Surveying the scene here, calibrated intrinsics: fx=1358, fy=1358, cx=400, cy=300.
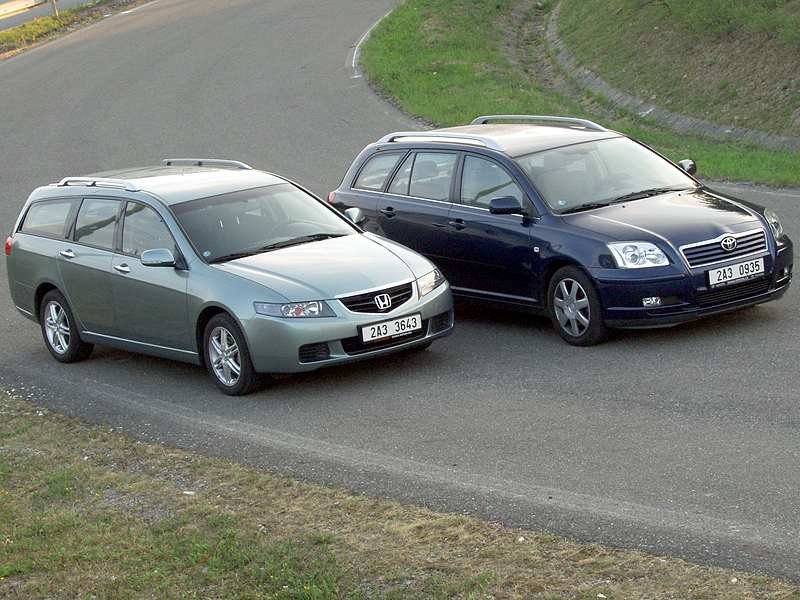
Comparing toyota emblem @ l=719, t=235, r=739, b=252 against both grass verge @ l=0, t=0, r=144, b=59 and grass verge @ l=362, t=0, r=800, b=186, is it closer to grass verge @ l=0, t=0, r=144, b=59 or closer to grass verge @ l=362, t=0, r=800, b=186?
grass verge @ l=362, t=0, r=800, b=186

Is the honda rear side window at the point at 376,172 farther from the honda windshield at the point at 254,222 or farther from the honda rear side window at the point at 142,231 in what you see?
the honda rear side window at the point at 142,231

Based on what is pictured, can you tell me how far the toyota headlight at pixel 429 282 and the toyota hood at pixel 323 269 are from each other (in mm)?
78

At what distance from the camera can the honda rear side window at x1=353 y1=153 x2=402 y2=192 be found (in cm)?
1284

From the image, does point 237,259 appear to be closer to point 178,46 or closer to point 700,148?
point 700,148

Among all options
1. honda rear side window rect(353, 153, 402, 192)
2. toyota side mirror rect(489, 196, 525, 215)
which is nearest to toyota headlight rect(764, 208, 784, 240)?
toyota side mirror rect(489, 196, 525, 215)

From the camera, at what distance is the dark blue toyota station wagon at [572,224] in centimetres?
1038

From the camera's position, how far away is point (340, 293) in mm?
10070

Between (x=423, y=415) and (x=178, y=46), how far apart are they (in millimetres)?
29923

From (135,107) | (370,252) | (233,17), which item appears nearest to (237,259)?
(370,252)

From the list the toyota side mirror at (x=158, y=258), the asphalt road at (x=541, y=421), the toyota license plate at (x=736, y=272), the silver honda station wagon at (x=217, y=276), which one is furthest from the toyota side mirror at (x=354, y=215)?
the toyota license plate at (x=736, y=272)

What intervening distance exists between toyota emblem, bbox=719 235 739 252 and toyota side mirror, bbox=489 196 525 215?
1716 mm

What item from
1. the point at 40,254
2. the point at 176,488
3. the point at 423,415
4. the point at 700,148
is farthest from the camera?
the point at 700,148

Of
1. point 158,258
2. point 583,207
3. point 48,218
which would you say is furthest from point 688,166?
point 48,218

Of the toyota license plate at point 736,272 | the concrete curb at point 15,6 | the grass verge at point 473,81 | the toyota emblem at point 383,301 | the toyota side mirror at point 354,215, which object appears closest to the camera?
the toyota emblem at point 383,301
